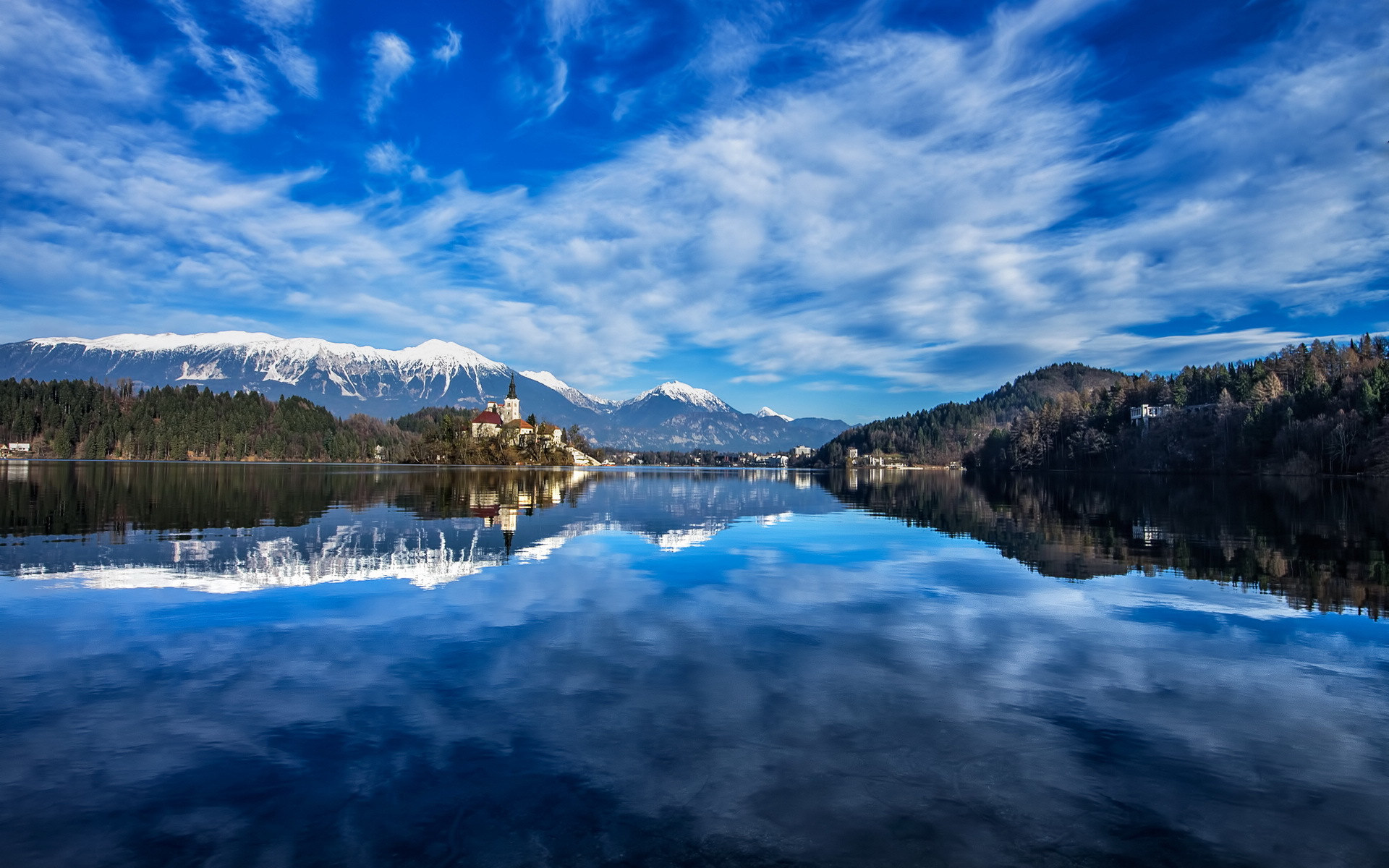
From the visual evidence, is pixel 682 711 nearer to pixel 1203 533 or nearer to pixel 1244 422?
pixel 1203 533

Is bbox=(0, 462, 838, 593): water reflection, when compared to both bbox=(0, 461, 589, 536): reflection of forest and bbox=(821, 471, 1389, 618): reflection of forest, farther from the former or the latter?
bbox=(821, 471, 1389, 618): reflection of forest

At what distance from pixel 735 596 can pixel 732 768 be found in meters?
10.7

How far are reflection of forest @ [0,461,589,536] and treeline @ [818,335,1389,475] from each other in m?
116

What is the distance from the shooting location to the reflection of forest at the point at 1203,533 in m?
22.2

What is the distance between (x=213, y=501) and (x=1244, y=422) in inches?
5970

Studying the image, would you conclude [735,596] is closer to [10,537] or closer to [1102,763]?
[1102,763]

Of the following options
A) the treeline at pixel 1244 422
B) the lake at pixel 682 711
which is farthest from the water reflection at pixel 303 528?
the treeline at pixel 1244 422

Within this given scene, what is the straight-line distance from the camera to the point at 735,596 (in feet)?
62.3

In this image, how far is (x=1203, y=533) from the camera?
34.8 meters

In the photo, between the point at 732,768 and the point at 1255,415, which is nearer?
the point at 732,768

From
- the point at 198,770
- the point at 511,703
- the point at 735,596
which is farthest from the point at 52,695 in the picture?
the point at 735,596

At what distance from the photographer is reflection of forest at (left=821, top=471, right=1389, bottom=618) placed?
2217 cm

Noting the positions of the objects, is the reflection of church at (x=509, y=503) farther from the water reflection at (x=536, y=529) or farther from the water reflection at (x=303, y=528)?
the water reflection at (x=536, y=529)

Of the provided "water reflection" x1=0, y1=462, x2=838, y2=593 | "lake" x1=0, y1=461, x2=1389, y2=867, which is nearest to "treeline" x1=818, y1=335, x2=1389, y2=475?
"water reflection" x1=0, y1=462, x2=838, y2=593
